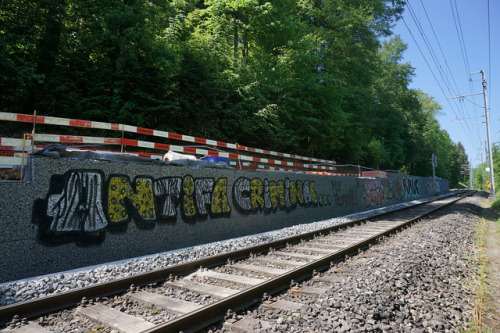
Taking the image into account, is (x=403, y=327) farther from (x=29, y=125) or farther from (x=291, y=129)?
(x=291, y=129)

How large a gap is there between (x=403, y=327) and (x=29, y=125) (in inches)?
564

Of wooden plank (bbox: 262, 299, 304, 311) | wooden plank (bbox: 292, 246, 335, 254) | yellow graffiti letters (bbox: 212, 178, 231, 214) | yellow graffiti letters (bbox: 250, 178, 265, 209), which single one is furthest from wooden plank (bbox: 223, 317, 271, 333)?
yellow graffiti letters (bbox: 250, 178, 265, 209)

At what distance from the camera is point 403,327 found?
3.28m

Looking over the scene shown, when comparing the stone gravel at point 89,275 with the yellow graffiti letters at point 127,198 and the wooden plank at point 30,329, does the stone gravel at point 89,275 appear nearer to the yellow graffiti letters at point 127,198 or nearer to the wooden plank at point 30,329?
the wooden plank at point 30,329

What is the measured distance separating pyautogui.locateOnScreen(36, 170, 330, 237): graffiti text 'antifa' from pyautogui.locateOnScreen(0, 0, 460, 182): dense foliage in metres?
6.27

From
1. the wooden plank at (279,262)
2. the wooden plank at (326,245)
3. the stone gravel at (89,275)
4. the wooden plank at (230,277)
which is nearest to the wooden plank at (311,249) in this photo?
the wooden plank at (326,245)

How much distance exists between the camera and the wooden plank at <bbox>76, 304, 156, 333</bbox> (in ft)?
10.1

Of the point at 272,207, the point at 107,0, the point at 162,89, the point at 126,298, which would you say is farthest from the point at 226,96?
the point at 126,298

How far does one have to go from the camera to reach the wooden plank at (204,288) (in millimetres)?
4050

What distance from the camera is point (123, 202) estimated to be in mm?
5969

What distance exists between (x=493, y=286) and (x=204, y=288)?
4864 mm

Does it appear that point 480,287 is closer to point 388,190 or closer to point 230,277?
point 230,277

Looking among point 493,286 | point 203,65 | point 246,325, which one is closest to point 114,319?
point 246,325

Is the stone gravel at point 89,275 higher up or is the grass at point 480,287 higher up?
the stone gravel at point 89,275
